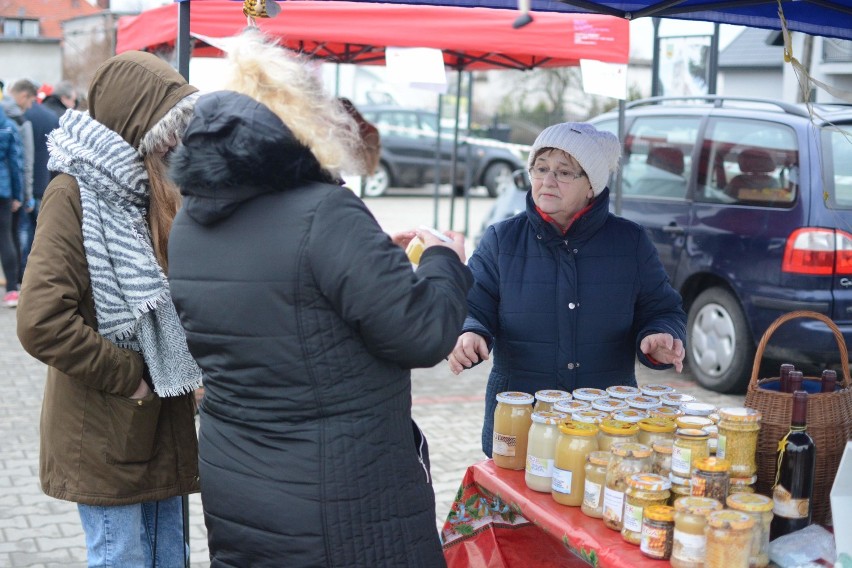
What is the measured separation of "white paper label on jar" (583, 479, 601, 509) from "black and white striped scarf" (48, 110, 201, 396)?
99cm

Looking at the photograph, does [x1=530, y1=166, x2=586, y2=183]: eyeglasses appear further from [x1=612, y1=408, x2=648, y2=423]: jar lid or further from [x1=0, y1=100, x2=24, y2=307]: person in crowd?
[x1=0, y1=100, x2=24, y2=307]: person in crowd

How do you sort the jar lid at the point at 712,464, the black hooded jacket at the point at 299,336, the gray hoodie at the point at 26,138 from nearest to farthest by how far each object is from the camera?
1. the black hooded jacket at the point at 299,336
2. the jar lid at the point at 712,464
3. the gray hoodie at the point at 26,138

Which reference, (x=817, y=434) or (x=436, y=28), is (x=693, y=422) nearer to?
(x=817, y=434)

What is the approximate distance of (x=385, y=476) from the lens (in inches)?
77.5

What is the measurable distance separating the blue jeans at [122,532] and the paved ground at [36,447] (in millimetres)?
1492

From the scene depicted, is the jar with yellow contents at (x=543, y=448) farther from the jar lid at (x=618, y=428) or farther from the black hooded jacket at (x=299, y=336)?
the black hooded jacket at (x=299, y=336)

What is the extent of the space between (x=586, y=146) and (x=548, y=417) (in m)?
0.94

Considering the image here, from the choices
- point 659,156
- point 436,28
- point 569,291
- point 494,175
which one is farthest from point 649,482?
point 494,175

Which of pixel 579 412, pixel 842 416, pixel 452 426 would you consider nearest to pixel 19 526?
pixel 452 426

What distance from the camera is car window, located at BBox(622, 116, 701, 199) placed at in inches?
270

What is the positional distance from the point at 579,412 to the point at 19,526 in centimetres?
297

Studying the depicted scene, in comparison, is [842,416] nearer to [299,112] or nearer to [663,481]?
[663,481]

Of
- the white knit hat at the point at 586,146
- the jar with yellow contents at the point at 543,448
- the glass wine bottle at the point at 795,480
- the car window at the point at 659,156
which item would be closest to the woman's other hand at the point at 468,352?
the jar with yellow contents at the point at 543,448

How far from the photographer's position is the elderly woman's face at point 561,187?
9.72 feet
